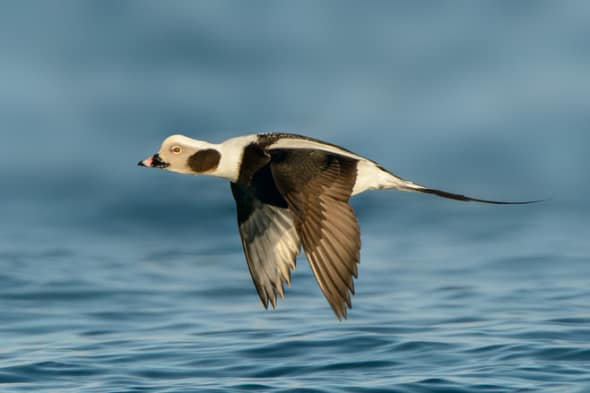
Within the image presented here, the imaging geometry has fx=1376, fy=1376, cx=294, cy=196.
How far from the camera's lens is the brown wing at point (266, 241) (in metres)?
7.79

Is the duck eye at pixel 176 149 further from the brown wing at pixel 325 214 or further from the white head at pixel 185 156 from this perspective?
the brown wing at pixel 325 214

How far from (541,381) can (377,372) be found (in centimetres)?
97

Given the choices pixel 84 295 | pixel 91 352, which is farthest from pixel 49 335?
pixel 84 295

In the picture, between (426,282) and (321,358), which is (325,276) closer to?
(321,358)

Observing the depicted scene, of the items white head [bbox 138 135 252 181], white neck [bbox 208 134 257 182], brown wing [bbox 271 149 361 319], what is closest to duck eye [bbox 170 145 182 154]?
white head [bbox 138 135 252 181]

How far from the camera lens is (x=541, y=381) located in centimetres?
789

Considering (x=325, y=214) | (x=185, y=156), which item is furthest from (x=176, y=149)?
(x=325, y=214)

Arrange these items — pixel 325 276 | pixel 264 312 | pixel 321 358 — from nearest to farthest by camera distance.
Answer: pixel 325 276 < pixel 321 358 < pixel 264 312

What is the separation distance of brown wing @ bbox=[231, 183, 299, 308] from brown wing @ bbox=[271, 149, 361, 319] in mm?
908

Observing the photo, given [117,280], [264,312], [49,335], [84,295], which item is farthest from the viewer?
[117,280]

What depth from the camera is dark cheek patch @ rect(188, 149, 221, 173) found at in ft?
23.7

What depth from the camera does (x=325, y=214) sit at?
6.69 m

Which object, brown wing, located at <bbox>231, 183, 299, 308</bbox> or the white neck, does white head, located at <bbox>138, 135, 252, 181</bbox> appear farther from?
brown wing, located at <bbox>231, 183, 299, 308</bbox>

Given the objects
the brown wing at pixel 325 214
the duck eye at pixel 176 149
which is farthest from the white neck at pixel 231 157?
the brown wing at pixel 325 214
